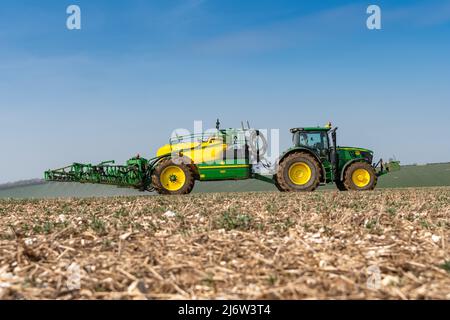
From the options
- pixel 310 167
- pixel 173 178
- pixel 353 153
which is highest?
pixel 353 153

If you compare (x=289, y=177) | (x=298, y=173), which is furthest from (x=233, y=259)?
(x=298, y=173)

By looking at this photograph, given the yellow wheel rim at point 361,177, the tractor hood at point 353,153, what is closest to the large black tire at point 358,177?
the yellow wheel rim at point 361,177

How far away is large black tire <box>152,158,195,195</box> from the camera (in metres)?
20.2

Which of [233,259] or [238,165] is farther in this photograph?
[238,165]

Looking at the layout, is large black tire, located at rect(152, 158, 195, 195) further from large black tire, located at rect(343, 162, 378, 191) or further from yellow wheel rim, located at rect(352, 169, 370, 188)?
yellow wheel rim, located at rect(352, 169, 370, 188)

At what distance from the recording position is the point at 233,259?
511cm

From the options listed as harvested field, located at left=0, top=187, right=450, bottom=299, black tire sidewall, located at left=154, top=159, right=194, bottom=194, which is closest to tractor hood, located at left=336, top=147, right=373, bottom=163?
black tire sidewall, located at left=154, top=159, right=194, bottom=194

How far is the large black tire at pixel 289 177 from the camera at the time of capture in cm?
2031

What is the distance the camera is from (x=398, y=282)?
429cm

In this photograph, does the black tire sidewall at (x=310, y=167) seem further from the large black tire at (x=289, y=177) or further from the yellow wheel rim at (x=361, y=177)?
the yellow wheel rim at (x=361, y=177)

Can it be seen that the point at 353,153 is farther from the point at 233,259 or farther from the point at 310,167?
the point at 233,259

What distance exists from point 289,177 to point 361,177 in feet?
11.4

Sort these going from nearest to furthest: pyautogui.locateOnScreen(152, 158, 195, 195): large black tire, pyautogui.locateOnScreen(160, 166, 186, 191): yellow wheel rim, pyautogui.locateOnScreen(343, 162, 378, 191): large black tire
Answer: pyautogui.locateOnScreen(152, 158, 195, 195): large black tire < pyautogui.locateOnScreen(160, 166, 186, 191): yellow wheel rim < pyautogui.locateOnScreen(343, 162, 378, 191): large black tire
